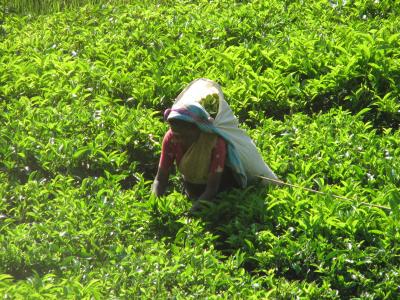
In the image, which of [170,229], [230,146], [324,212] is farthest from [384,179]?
[170,229]

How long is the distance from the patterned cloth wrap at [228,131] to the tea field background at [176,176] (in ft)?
0.46

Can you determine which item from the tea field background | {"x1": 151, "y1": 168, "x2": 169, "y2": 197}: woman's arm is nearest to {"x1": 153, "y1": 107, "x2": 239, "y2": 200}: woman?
{"x1": 151, "y1": 168, "x2": 169, "y2": 197}: woman's arm

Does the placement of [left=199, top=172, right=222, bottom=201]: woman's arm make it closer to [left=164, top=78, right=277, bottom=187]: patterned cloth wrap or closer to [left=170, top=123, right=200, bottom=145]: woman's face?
[left=164, top=78, right=277, bottom=187]: patterned cloth wrap

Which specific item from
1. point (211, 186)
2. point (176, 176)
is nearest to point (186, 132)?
point (211, 186)

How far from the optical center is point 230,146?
634 centimetres

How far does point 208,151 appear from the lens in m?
6.30

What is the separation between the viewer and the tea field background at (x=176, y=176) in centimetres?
570

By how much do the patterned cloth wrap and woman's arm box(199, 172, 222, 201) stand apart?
5.3 inches

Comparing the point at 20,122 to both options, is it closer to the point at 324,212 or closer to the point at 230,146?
the point at 230,146

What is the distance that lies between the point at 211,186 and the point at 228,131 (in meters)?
0.37

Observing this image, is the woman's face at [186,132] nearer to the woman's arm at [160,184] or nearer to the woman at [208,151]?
the woman at [208,151]

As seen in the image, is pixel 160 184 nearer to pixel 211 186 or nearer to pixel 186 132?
pixel 211 186

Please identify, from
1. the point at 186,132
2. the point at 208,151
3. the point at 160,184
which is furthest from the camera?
the point at 160,184

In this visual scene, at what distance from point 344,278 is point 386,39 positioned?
113 inches
